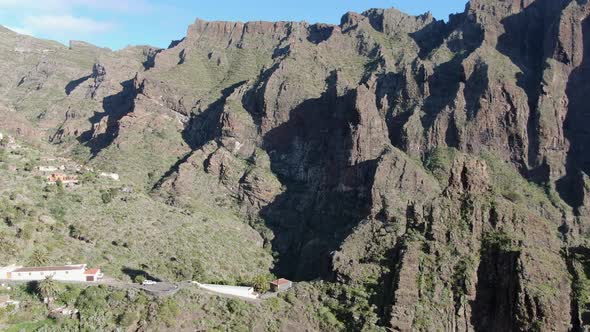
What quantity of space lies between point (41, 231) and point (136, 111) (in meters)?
81.6

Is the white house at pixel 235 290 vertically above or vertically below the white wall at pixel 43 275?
above

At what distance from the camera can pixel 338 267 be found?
93.8m

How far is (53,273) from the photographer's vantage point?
81.5 meters

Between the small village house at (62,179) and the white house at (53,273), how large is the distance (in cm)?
3755

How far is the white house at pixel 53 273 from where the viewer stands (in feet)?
266

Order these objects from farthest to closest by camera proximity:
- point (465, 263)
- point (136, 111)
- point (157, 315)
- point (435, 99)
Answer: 1. point (136, 111)
2. point (435, 99)
3. point (465, 263)
4. point (157, 315)

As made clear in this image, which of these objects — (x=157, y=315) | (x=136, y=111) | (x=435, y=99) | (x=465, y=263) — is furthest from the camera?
(x=136, y=111)

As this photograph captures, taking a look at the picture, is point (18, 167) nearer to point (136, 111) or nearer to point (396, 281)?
point (136, 111)

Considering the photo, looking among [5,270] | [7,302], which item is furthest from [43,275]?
[7,302]

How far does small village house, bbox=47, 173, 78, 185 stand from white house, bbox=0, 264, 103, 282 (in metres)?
37.6

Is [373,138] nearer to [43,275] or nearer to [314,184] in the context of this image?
[314,184]

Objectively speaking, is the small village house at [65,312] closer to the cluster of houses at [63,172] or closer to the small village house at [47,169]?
the cluster of houses at [63,172]

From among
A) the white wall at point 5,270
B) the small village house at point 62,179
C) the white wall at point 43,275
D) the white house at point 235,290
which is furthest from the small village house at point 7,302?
the small village house at point 62,179

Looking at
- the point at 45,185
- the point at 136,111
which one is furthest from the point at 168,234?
the point at 136,111
